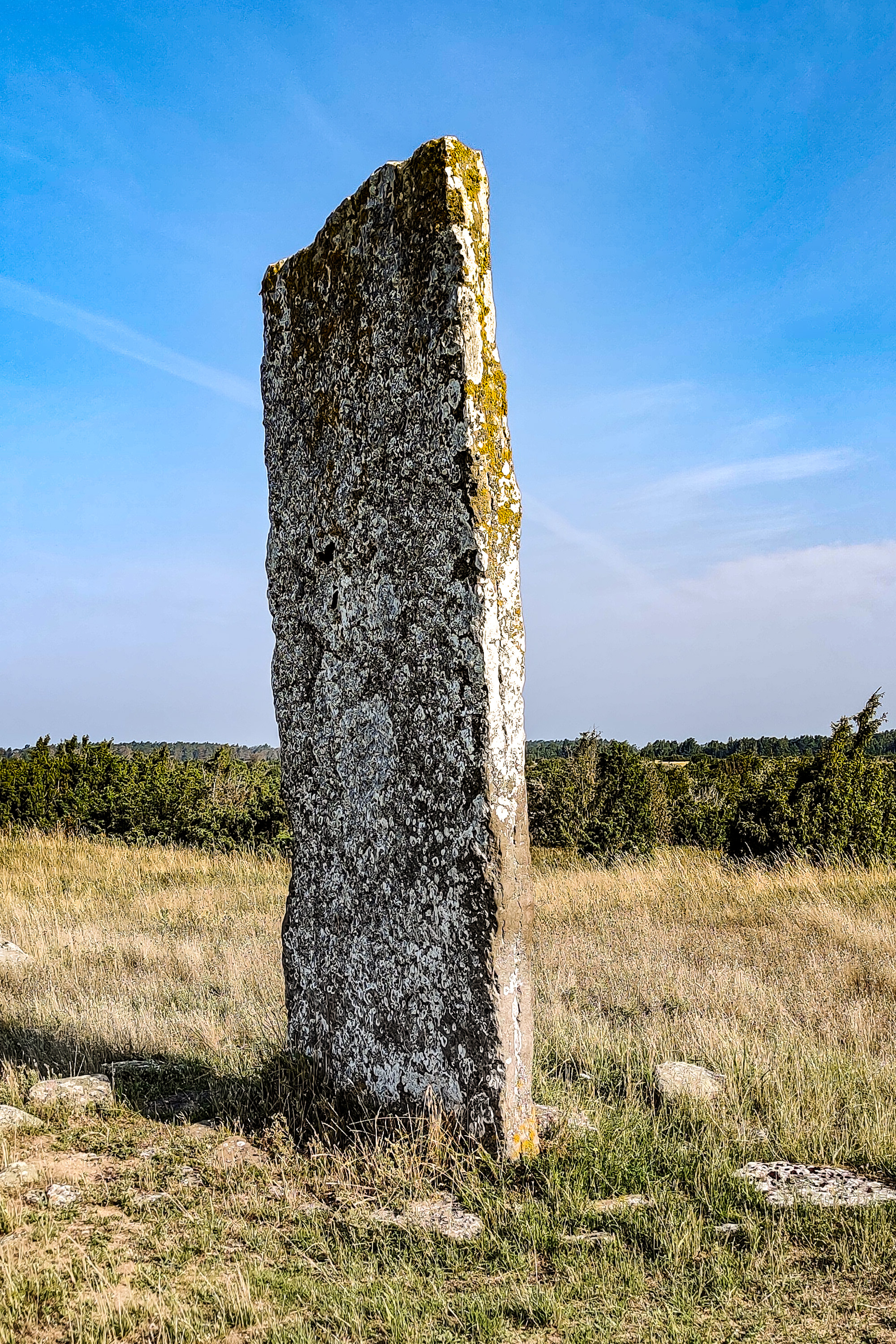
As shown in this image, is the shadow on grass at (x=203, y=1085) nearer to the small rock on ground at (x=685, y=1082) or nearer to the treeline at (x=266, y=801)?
the small rock on ground at (x=685, y=1082)

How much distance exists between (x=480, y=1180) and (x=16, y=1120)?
222cm

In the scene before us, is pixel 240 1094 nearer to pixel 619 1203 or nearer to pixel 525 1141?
pixel 525 1141

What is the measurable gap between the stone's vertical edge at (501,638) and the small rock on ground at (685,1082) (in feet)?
3.02

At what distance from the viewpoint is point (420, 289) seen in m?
4.06

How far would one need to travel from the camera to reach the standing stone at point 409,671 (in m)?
3.84

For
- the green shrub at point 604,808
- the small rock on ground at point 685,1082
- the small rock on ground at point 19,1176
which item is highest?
the green shrub at point 604,808

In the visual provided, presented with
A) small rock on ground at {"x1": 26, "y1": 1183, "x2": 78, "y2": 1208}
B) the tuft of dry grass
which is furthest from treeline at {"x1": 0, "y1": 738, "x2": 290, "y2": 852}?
small rock on ground at {"x1": 26, "y1": 1183, "x2": 78, "y2": 1208}

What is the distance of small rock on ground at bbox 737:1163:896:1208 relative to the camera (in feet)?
11.7

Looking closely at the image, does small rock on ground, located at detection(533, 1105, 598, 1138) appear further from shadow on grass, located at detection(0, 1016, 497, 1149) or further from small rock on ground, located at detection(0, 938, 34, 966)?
small rock on ground, located at detection(0, 938, 34, 966)

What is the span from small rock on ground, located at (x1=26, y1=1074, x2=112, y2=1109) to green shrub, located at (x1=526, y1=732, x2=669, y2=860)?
10.3m

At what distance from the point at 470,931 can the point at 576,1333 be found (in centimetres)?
142

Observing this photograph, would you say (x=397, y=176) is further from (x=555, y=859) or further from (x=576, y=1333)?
(x=555, y=859)

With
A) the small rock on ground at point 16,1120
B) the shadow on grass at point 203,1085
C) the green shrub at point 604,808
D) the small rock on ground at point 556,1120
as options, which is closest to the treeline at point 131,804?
the green shrub at point 604,808

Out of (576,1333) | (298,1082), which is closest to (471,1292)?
(576,1333)
